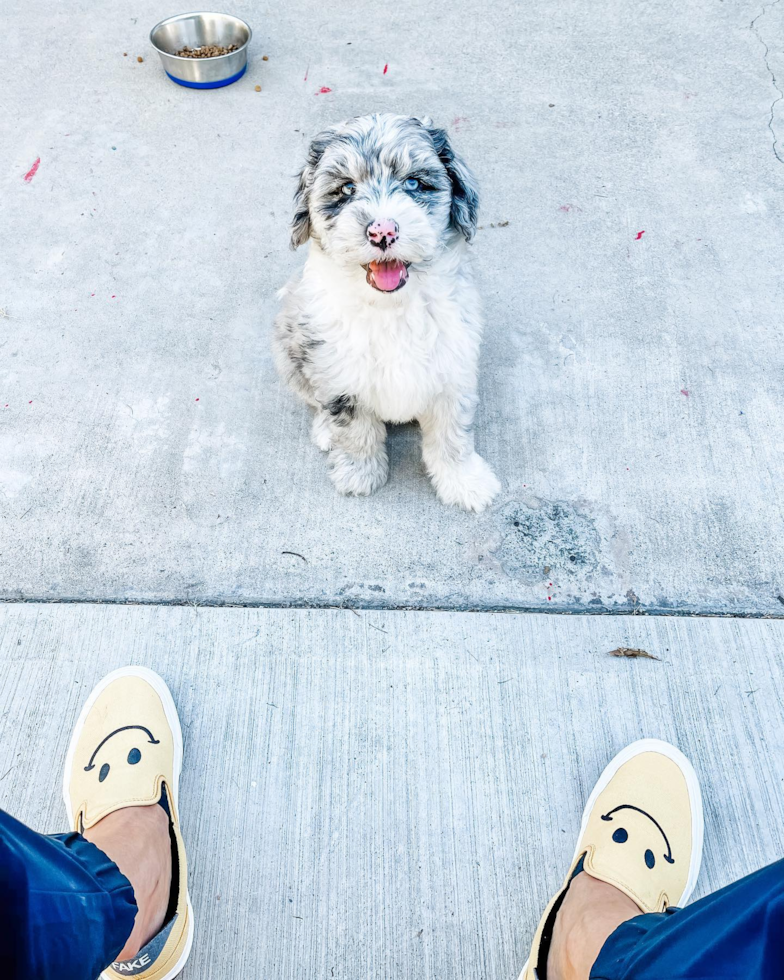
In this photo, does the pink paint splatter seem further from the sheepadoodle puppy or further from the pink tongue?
the pink tongue

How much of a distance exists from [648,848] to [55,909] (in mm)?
1510

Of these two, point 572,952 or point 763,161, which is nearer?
point 572,952

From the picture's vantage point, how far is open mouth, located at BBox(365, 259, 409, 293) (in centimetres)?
204

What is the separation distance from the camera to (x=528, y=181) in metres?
3.62

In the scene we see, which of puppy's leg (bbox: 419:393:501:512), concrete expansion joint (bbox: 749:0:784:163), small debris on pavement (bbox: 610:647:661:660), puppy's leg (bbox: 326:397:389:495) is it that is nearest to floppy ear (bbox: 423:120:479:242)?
puppy's leg (bbox: 419:393:501:512)

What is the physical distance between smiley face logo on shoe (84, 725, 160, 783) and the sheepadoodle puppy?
41.9 inches

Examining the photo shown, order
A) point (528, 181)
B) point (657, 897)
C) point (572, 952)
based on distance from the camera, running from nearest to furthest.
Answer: point (572, 952) < point (657, 897) < point (528, 181)

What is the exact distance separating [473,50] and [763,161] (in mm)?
1830

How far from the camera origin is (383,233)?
6.18 feet

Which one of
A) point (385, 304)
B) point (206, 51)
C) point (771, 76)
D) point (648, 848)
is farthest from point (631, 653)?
point (206, 51)

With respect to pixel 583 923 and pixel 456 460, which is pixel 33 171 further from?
pixel 583 923

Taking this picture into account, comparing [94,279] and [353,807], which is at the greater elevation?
[94,279]

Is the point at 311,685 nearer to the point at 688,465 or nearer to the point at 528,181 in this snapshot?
the point at 688,465

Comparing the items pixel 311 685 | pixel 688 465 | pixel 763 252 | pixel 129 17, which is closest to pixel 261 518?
pixel 311 685
